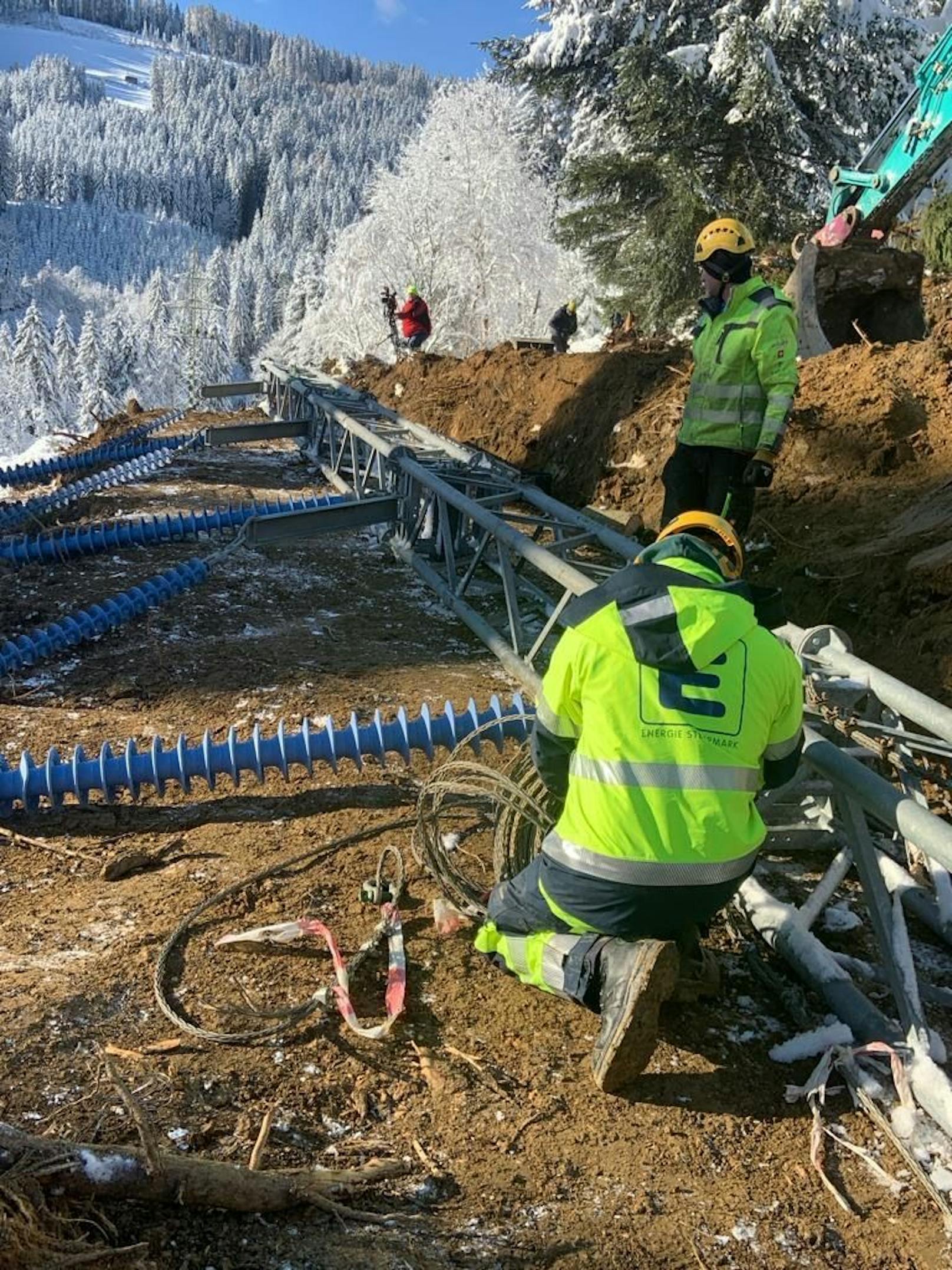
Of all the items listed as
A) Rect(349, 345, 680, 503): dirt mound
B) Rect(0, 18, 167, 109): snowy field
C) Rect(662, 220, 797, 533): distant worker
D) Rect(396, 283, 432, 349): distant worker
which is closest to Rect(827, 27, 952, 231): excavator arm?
Rect(349, 345, 680, 503): dirt mound

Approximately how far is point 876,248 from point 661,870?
29.2 ft

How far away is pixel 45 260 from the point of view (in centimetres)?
11069

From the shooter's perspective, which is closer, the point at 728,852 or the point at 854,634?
the point at 728,852

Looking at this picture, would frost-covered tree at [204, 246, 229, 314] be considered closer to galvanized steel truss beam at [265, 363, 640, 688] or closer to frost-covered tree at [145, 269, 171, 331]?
frost-covered tree at [145, 269, 171, 331]

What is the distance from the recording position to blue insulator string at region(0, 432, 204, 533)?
29.9 feet

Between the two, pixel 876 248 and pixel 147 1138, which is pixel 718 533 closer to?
pixel 147 1138

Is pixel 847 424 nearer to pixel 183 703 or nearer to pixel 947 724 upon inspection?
pixel 947 724

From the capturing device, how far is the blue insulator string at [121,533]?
24.5 ft

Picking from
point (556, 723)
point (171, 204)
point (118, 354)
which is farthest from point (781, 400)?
point (171, 204)

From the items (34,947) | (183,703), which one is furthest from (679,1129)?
(183,703)

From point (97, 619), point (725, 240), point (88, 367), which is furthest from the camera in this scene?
point (88, 367)

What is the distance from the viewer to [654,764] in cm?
238

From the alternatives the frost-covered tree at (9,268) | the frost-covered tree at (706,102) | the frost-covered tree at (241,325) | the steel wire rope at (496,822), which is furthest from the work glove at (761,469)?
the frost-covered tree at (9,268)

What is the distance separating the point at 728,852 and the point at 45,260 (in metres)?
129
